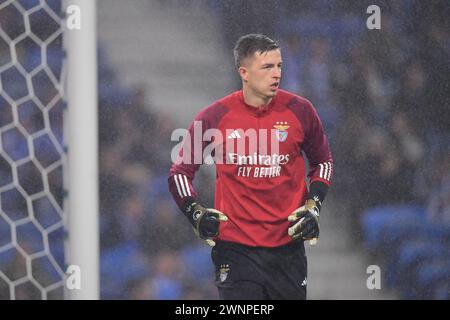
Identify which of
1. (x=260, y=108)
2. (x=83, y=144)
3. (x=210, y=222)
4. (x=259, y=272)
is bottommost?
(x=259, y=272)

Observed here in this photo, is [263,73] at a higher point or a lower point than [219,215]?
higher

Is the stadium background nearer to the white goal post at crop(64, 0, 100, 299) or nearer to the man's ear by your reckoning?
the man's ear

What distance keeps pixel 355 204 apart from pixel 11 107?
2.86 ft

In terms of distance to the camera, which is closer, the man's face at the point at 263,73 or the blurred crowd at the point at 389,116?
the man's face at the point at 263,73

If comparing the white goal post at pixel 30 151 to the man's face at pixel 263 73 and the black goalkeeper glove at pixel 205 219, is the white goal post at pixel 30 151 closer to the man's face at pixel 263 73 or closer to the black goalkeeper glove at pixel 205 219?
the black goalkeeper glove at pixel 205 219

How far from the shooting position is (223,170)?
1.56 meters

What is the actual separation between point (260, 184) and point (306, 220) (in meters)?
0.13

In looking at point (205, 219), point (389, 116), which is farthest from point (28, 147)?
point (389, 116)

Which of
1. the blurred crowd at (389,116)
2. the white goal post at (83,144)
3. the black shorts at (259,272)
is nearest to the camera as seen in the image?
the white goal post at (83,144)

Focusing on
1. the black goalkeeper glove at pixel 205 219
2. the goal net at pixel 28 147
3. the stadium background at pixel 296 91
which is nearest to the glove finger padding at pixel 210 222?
the black goalkeeper glove at pixel 205 219

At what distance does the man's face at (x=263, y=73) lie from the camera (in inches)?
62.1

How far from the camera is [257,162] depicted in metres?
1.56

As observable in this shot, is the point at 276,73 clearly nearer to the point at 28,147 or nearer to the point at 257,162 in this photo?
the point at 257,162

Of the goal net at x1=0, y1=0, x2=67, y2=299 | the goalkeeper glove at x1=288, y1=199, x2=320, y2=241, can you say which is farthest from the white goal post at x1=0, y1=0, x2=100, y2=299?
the goalkeeper glove at x1=288, y1=199, x2=320, y2=241
